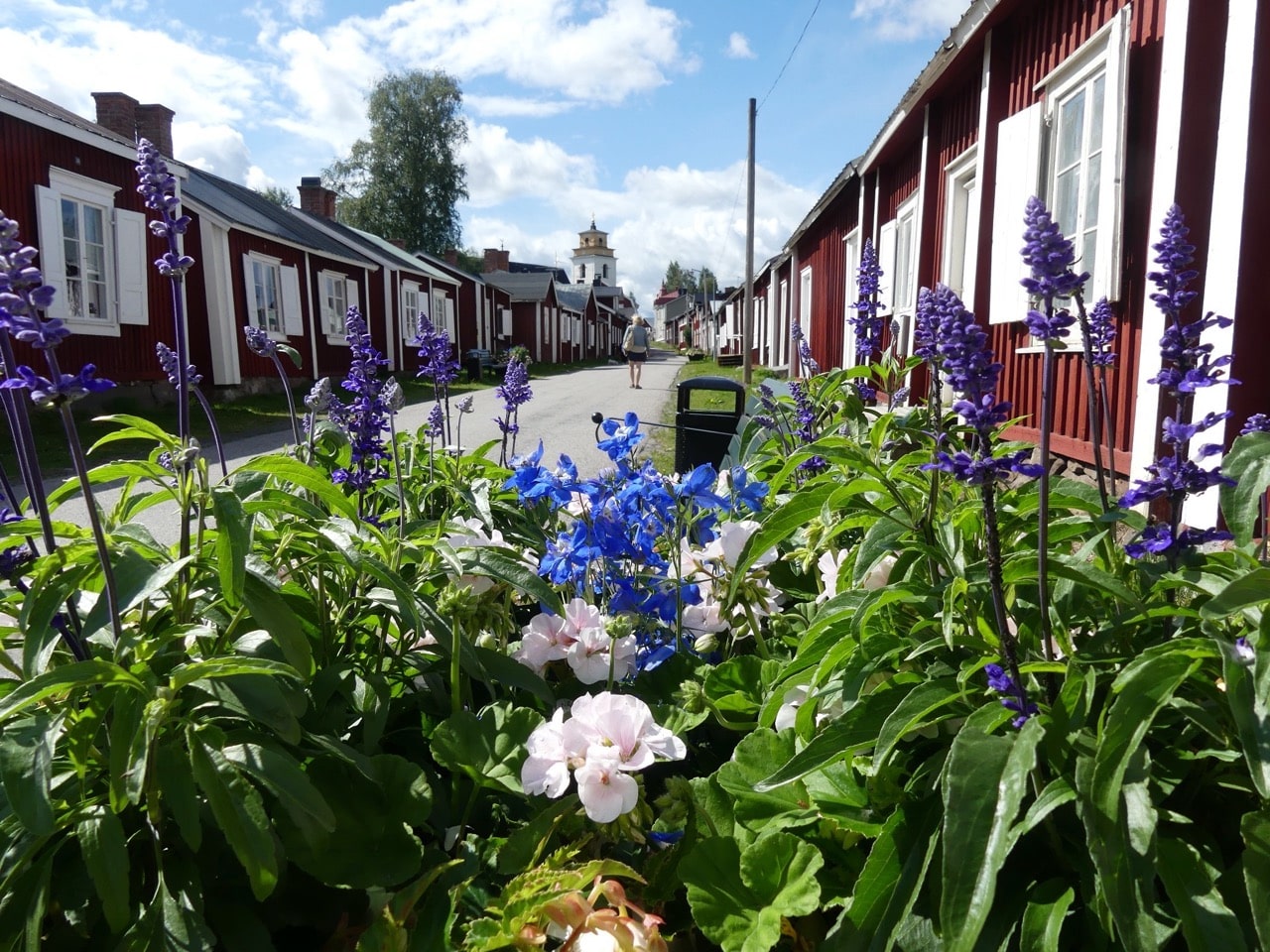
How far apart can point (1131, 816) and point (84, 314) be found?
46.6 ft

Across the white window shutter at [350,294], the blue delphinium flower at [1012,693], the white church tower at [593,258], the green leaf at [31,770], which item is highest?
the white church tower at [593,258]

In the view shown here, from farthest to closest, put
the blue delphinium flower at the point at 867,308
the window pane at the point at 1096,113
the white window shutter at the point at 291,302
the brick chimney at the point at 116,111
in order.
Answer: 1. the white window shutter at the point at 291,302
2. the brick chimney at the point at 116,111
3. the window pane at the point at 1096,113
4. the blue delphinium flower at the point at 867,308

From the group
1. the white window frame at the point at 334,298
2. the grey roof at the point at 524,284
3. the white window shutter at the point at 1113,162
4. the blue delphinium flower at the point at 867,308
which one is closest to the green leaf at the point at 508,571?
the blue delphinium flower at the point at 867,308

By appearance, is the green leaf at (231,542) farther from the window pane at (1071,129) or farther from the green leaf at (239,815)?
the window pane at (1071,129)

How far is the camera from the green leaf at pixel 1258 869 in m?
A: 0.87

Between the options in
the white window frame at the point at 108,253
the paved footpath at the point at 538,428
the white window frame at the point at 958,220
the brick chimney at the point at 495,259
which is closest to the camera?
the paved footpath at the point at 538,428

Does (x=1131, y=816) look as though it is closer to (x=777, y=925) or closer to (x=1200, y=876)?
(x=1200, y=876)

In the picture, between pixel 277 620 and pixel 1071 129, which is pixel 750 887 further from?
pixel 1071 129

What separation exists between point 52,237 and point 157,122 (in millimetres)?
7167

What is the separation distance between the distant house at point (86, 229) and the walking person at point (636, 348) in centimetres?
1157

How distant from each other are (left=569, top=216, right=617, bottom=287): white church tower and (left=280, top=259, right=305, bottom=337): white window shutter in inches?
4124

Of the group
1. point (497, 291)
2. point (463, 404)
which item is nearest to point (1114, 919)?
point (463, 404)

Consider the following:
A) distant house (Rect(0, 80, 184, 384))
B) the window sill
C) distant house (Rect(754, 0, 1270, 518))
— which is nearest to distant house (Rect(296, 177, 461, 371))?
distant house (Rect(0, 80, 184, 384))

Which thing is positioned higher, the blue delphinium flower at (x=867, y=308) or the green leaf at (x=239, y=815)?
the blue delphinium flower at (x=867, y=308)
